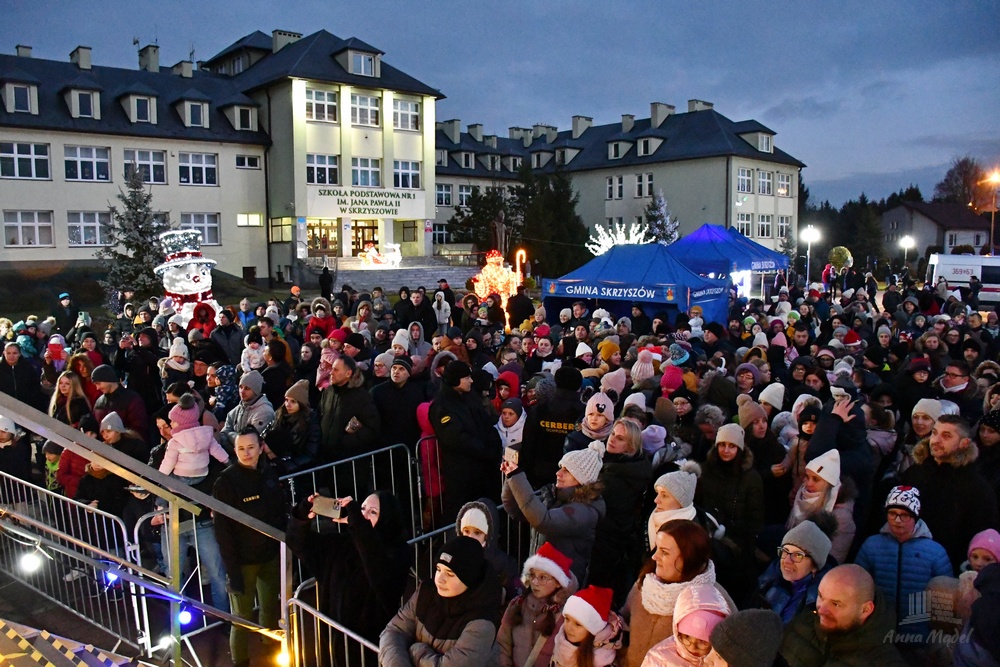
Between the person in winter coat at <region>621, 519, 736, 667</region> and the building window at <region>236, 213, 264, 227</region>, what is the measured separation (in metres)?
38.1

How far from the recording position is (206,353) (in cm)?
931

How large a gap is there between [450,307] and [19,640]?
14.2 metres

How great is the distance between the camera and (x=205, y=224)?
37.5 meters

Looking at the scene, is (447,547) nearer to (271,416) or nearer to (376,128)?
(271,416)

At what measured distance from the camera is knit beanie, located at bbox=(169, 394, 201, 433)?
6.18m

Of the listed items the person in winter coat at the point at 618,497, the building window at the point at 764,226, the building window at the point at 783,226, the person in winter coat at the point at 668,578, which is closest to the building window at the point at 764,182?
the building window at the point at 764,226

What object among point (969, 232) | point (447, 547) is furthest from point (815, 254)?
point (447, 547)

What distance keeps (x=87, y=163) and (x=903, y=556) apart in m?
37.8

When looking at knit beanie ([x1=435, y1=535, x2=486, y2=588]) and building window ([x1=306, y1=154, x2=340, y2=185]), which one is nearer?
knit beanie ([x1=435, y1=535, x2=486, y2=588])

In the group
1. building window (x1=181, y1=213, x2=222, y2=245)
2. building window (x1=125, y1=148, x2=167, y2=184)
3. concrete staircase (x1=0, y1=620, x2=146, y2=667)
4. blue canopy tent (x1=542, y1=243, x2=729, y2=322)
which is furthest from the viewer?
building window (x1=181, y1=213, x2=222, y2=245)

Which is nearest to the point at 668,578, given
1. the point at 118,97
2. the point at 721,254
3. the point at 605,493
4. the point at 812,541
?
the point at 812,541

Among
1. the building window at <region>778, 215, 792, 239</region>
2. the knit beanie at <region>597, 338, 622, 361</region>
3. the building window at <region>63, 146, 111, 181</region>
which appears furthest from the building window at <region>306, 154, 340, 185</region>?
the knit beanie at <region>597, 338, 622, 361</region>

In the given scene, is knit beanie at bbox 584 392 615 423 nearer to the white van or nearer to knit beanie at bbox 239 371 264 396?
knit beanie at bbox 239 371 264 396

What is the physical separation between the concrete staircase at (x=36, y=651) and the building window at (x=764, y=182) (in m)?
50.1
